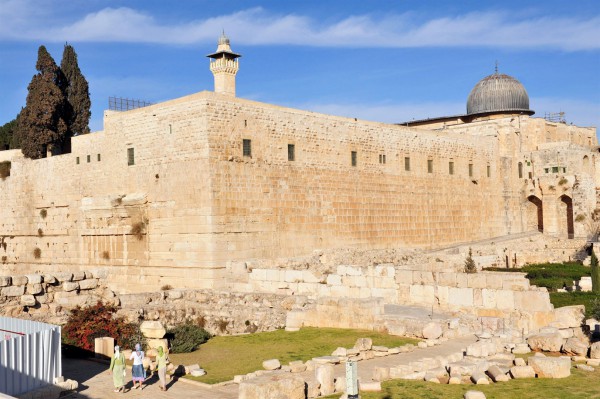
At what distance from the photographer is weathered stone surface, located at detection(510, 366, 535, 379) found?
9953 millimetres

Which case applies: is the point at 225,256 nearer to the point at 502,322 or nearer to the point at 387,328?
the point at 387,328

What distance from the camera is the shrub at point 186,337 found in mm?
13484

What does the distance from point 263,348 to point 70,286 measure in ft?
15.4

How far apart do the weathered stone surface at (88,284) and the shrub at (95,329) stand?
4.55 ft

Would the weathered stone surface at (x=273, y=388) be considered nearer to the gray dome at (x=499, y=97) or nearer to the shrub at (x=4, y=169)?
the shrub at (x=4, y=169)

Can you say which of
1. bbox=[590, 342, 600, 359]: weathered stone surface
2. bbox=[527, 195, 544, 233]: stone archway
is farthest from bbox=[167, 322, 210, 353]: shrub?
bbox=[527, 195, 544, 233]: stone archway

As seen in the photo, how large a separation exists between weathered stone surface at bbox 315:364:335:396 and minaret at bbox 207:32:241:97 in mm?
16463

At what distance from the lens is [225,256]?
19656 millimetres

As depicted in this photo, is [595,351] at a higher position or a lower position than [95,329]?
lower

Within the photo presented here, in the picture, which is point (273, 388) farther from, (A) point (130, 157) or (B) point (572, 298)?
(A) point (130, 157)

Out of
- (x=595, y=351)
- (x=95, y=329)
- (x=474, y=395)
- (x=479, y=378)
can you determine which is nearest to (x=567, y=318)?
(x=595, y=351)

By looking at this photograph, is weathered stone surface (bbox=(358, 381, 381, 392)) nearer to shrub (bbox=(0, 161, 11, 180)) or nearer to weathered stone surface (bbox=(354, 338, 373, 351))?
weathered stone surface (bbox=(354, 338, 373, 351))

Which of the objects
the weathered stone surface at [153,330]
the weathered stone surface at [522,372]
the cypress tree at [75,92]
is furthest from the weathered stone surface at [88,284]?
the cypress tree at [75,92]

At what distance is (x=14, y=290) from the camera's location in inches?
557
